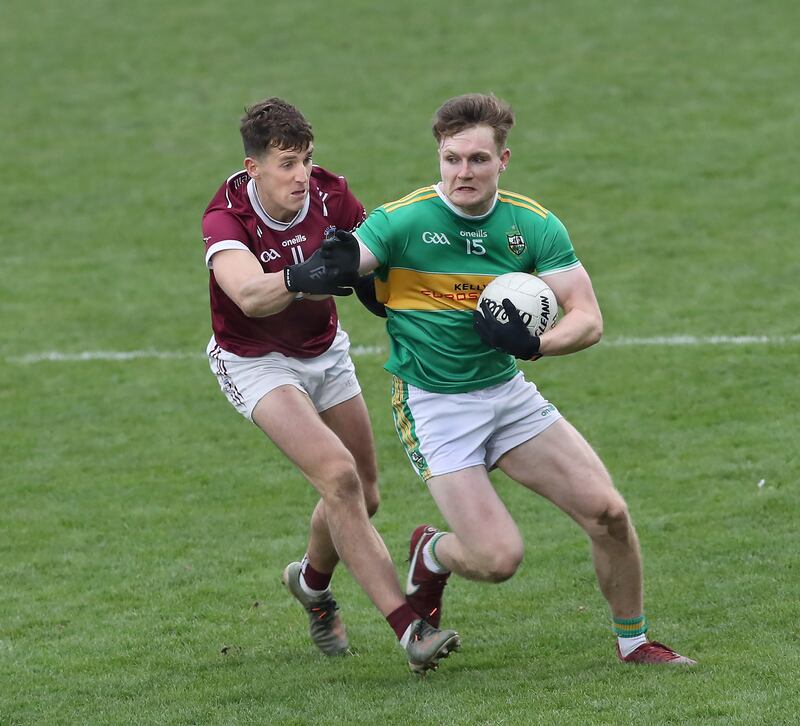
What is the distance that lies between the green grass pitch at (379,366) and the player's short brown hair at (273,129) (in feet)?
8.65

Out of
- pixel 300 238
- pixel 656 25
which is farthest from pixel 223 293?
pixel 656 25

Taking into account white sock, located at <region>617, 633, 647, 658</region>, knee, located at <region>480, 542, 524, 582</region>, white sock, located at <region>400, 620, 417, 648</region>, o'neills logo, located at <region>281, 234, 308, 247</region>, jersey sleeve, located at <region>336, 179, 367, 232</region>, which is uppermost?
jersey sleeve, located at <region>336, 179, 367, 232</region>

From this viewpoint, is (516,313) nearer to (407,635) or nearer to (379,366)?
(407,635)

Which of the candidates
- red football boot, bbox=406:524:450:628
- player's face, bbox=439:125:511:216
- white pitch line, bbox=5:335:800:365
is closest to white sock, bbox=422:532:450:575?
red football boot, bbox=406:524:450:628

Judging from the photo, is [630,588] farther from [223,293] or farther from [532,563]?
[223,293]

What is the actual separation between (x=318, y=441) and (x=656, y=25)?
18399 mm

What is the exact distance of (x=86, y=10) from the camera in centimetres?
2678

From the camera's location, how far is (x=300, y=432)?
6.95m

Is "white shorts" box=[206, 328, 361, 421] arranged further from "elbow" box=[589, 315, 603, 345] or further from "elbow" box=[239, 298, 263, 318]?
"elbow" box=[589, 315, 603, 345]

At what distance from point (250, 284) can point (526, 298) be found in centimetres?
131

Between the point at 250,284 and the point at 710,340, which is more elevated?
the point at 250,284

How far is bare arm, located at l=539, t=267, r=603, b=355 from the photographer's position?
21.1 ft

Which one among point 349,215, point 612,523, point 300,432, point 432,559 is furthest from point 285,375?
point 612,523

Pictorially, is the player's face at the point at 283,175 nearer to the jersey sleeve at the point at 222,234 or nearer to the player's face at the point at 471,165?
the jersey sleeve at the point at 222,234
